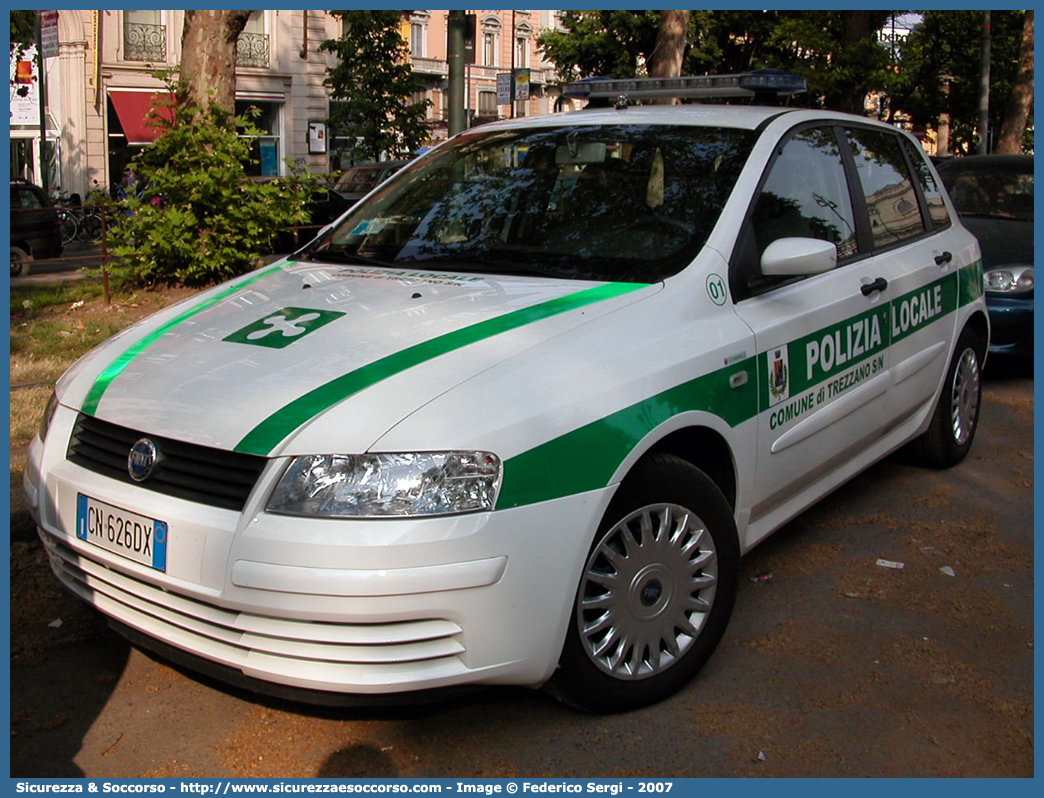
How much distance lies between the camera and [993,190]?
377 inches

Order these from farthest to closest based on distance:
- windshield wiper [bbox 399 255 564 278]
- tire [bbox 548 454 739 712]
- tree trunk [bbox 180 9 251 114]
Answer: tree trunk [bbox 180 9 251 114] < windshield wiper [bbox 399 255 564 278] < tire [bbox 548 454 739 712]

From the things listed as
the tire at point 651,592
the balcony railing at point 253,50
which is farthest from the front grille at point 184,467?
the balcony railing at point 253,50

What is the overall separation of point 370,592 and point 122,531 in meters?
0.78

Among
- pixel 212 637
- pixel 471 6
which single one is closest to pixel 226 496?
pixel 212 637

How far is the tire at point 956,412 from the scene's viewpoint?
18.2 ft

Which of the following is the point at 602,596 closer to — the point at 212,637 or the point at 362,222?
the point at 212,637

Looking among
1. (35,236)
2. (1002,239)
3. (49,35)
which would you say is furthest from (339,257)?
(49,35)

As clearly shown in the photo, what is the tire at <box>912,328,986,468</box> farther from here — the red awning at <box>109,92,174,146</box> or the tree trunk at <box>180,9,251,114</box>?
the red awning at <box>109,92,174,146</box>

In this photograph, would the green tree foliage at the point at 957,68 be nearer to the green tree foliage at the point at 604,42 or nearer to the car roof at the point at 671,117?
the green tree foliage at the point at 604,42

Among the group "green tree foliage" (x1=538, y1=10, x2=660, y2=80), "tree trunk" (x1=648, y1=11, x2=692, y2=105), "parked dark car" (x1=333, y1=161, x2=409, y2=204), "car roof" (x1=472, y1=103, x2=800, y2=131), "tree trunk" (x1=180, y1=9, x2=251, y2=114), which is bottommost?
"car roof" (x1=472, y1=103, x2=800, y2=131)

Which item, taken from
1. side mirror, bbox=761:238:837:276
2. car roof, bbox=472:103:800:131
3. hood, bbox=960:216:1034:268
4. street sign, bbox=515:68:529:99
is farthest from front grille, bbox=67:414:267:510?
street sign, bbox=515:68:529:99

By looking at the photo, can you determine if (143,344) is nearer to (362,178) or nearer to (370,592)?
(370,592)

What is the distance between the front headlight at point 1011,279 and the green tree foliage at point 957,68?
78.7ft

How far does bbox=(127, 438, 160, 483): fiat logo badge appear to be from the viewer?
9.88 ft
